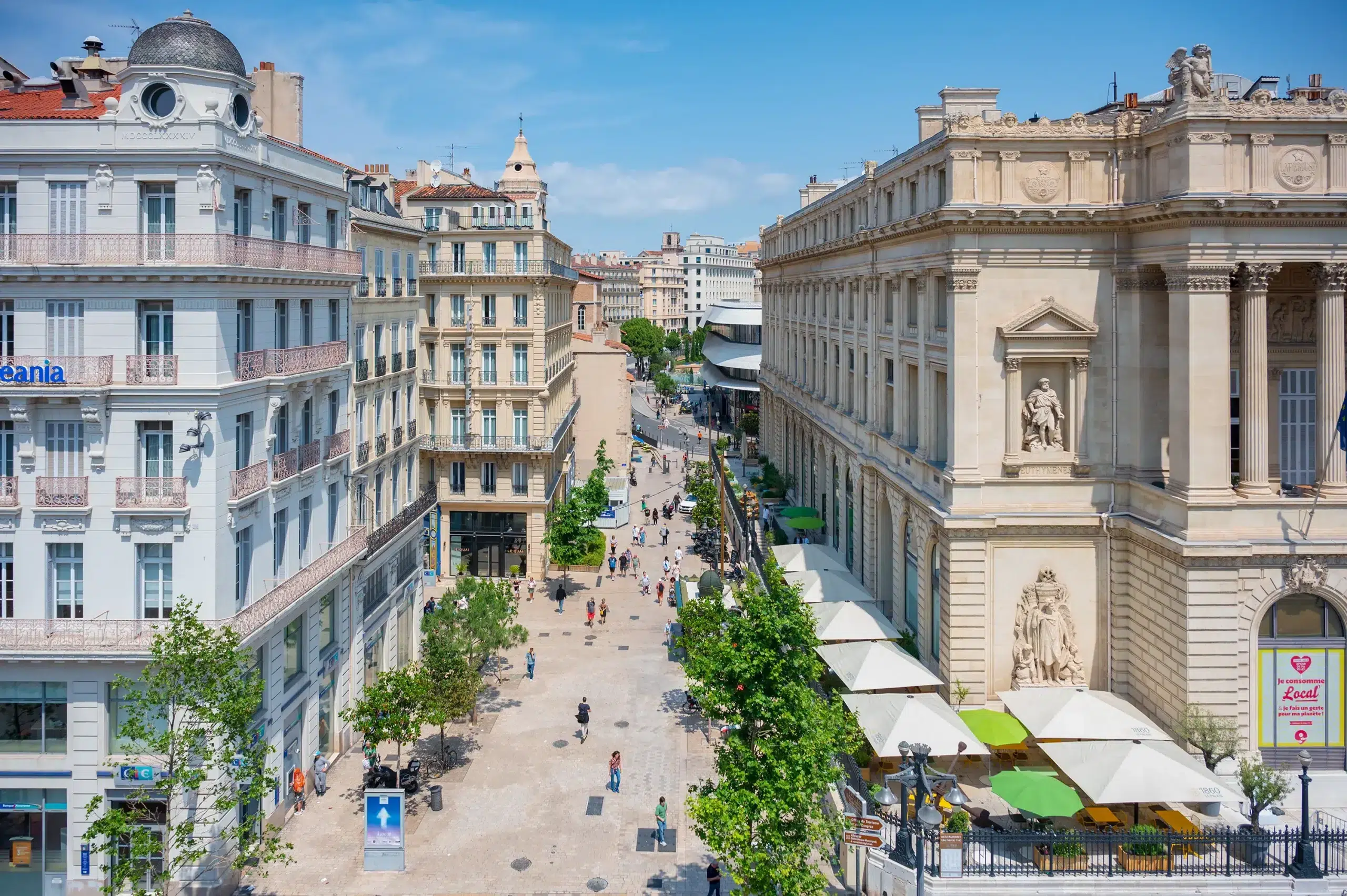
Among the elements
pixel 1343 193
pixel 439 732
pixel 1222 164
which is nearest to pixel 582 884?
pixel 439 732

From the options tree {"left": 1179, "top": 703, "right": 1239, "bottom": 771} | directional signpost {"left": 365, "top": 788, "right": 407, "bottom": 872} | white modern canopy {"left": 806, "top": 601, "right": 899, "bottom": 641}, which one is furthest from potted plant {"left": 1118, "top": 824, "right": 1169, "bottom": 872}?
directional signpost {"left": 365, "top": 788, "right": 407, "bottom": 872}

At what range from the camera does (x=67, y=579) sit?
24828 millimetres

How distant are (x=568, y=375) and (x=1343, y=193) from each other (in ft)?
172

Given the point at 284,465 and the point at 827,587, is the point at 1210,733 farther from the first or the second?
the point at 284,465

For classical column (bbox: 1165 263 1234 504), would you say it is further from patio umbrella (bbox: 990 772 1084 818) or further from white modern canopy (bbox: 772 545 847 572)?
white modern canopy (bbox: 772 545 847 572)

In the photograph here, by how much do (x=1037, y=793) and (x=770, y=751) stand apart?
251 inches

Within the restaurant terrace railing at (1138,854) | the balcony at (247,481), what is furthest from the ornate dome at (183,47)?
the restaurant terrace railing at (1138,854)

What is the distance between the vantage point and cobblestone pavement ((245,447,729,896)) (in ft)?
87.8

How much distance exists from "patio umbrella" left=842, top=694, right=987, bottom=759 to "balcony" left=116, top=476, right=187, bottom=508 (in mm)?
17833

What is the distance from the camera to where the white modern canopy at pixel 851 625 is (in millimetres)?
35438

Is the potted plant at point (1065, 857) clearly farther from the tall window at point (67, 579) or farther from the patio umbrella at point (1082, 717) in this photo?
the tall window at point (67, 579)

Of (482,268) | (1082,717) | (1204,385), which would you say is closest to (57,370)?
(1082,717)

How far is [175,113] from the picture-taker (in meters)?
24.7

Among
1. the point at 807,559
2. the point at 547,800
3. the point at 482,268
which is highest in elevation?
the point at 482,268
